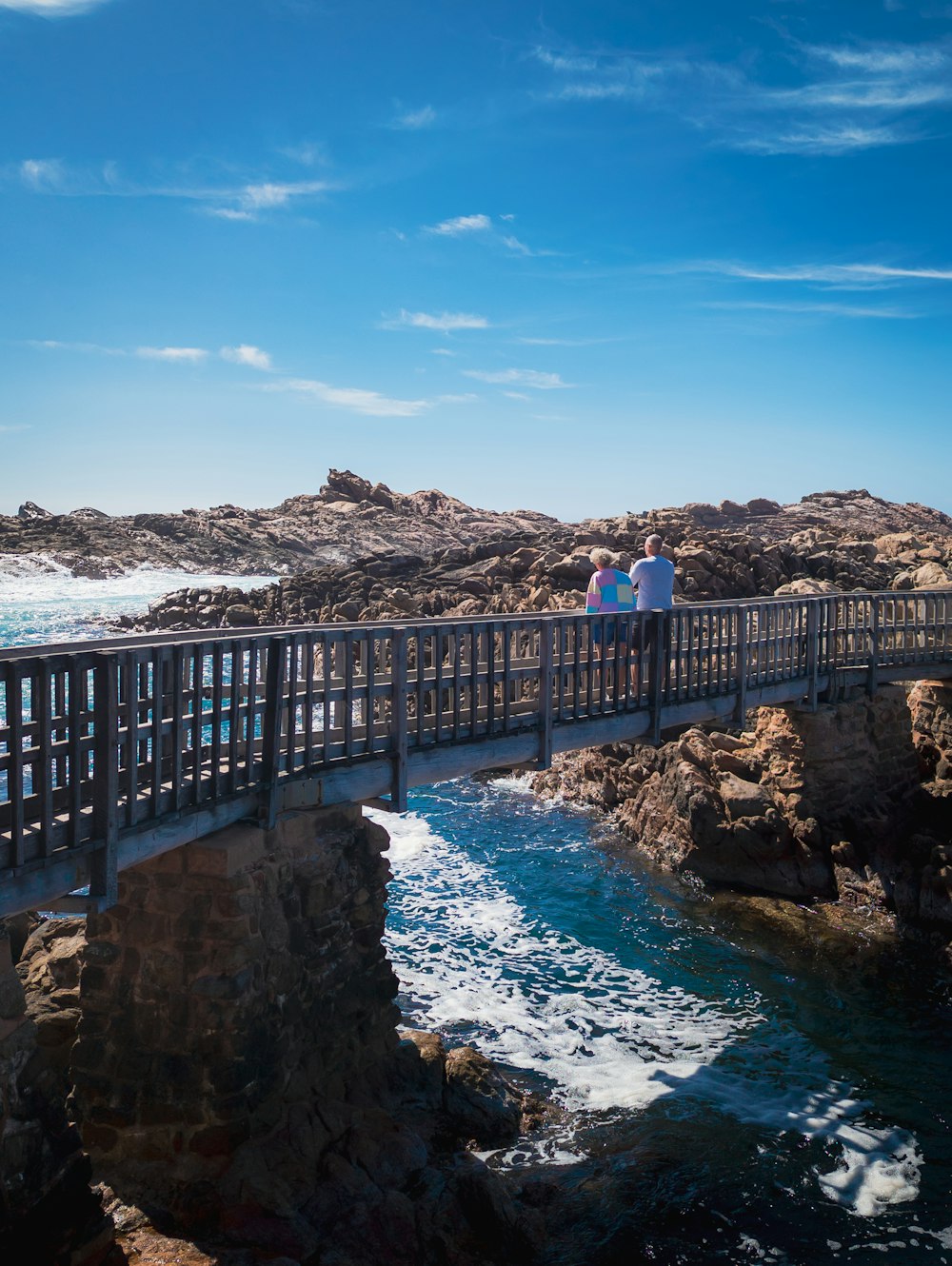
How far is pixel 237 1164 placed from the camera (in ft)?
25.7

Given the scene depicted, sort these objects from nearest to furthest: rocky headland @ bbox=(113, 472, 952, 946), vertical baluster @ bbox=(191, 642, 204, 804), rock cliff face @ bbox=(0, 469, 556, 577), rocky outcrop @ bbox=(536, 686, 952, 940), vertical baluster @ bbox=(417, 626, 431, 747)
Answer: vertical baluster @ bbox=(191, 642, 204, 804) < vertical baluster @ bbox=(417, 626, 431, 747) < rocky headland @ bbox=(113, 472, 952, 946) < rocky outcrop @ bbox=(536, 686, 952, 940) < rock cliff face @ bbox=(0, 469, 556, 577)

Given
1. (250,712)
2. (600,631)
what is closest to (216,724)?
(250,712)

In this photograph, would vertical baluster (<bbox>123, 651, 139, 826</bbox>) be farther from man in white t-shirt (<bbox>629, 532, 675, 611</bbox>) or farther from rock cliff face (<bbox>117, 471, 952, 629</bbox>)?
rock cliff face (<bbox>117, 471, 952, 629</bbox>)

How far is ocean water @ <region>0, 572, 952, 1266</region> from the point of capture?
28.5 ft

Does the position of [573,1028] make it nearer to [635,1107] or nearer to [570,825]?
[635,1107]

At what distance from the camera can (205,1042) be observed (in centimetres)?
800

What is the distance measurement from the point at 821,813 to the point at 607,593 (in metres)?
6.75

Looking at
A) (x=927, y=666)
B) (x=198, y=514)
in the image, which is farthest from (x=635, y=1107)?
(x=198, y=514)

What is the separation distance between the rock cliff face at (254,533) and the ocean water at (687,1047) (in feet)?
231

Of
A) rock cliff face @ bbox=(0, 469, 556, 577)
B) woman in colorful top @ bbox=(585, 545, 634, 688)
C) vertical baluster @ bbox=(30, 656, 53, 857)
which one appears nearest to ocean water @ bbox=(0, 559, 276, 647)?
rock cliff face @ bbox=(0, 469, 556, 577)

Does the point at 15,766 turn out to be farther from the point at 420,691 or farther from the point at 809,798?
the point at 809,798

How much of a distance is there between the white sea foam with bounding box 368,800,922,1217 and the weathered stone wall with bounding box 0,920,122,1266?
170 inches

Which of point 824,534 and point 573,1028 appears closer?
point 573,1028

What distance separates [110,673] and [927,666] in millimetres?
13896
